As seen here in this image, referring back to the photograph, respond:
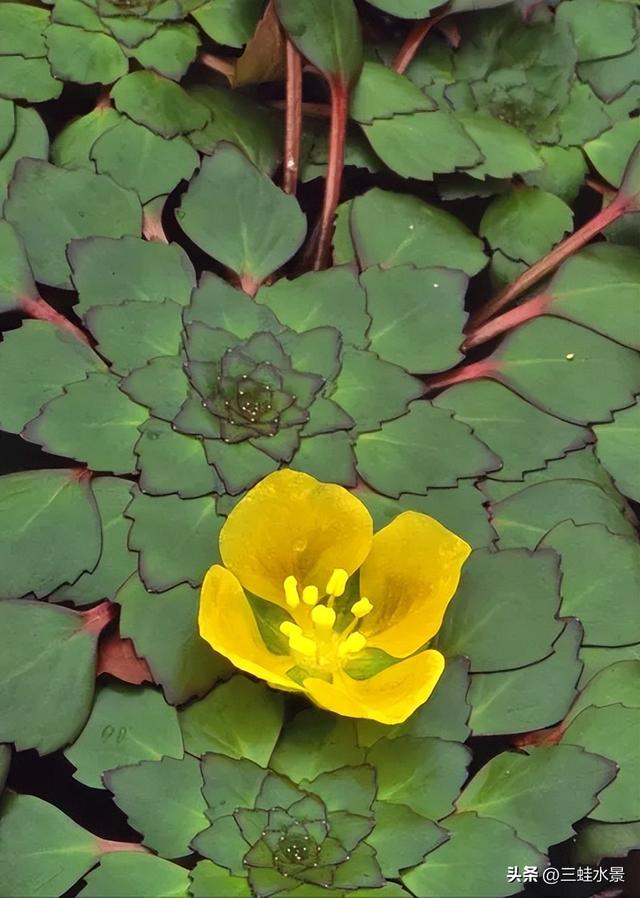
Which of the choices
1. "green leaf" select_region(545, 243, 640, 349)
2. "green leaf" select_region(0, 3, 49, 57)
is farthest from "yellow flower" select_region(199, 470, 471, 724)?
"green leaf" select_region(0, 3, 49, 57)

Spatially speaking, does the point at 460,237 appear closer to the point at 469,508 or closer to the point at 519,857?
the point at 469,508

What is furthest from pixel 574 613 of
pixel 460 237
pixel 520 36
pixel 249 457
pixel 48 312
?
pixel 520 36

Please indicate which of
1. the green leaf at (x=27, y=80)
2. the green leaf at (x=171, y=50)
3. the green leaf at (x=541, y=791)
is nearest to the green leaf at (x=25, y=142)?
the green leaf at (x=27, y=80)

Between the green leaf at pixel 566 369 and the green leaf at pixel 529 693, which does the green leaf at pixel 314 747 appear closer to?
the green leaf at pixel 529 693

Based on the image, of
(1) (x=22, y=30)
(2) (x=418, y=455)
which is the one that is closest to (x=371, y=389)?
(2) (x=418, y=455)

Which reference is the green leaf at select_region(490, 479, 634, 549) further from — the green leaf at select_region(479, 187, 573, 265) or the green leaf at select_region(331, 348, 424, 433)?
the green leaf at select_region(479, 187, 573, 265)

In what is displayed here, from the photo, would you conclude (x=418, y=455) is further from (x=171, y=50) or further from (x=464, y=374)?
(x=171, y=50)
